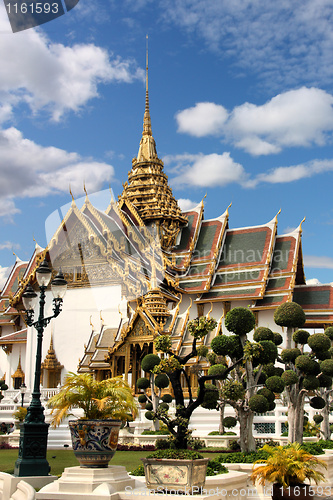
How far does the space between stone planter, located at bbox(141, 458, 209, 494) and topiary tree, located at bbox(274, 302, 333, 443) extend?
4856mm

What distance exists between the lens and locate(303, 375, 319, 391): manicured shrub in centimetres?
1080

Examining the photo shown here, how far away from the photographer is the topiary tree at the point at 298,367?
1062cm

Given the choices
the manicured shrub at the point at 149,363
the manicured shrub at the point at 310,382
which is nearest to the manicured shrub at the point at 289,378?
the manicured shrub at the point at 310,382

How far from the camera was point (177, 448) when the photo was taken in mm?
6805

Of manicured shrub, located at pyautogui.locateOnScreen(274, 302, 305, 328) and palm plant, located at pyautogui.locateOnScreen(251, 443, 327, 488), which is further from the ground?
manicured shrub, located at pyautogui.locateOnScreen(274, 302, 305, 328)

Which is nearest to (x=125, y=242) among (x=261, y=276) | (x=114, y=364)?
(x=261, y=276)

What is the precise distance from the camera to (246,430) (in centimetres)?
1001

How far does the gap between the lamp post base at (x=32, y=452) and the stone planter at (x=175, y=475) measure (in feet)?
7.48

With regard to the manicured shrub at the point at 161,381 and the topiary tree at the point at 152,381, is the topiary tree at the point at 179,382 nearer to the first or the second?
the topiary tree at the point at 152,381

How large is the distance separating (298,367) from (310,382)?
0.45 metres

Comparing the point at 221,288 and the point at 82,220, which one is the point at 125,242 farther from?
the point at 221,288

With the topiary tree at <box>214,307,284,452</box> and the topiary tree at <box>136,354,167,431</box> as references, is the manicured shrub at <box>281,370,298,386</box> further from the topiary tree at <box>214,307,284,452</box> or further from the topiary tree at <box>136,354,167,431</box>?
the topiary tree at <box>136,354,167,431</box>

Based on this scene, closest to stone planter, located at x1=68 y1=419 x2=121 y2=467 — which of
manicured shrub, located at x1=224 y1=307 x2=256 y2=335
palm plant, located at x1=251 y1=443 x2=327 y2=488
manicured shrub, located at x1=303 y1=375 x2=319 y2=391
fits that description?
palm plant, located at x1=251 y1=443 x2=327 y2=488

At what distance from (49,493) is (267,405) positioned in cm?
508
